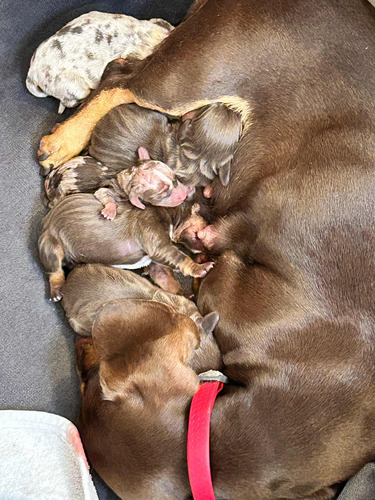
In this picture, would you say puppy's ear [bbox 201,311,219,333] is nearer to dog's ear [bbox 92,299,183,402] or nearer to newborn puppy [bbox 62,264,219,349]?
newborn puppy [bbox 62,264,219,349]

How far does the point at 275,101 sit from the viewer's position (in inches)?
98.9

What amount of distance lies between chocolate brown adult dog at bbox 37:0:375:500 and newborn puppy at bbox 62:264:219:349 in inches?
5.3

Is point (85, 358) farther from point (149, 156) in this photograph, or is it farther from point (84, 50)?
point (84, 50)

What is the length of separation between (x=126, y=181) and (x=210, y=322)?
2.43 ft

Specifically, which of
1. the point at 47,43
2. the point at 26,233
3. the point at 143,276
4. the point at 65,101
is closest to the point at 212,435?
the point at 143,276

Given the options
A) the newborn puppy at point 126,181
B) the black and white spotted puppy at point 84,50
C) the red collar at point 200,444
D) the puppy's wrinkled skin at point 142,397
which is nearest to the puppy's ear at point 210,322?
the puppy's wrinkled skin at point 142,397

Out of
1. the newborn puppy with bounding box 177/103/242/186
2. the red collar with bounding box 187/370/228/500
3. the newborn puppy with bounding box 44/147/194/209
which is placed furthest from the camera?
the newborn puppy with bounding box 44/147/194/209

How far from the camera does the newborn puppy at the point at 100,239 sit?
269cm

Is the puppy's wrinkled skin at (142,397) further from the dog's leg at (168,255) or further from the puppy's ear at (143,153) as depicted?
the puppy's ear at (143,153)

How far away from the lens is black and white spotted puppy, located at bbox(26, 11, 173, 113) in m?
2.83

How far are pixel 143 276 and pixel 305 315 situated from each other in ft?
3.05

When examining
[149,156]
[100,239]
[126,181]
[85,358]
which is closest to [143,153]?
[149,156]

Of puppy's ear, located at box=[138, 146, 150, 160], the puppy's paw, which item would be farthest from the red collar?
puppy's ear, located at box=[138, 146, 150, 160]

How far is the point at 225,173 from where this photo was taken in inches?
106
